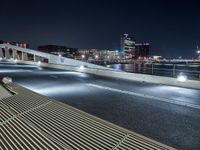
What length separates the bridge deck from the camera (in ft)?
12.5

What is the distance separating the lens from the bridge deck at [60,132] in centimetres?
380

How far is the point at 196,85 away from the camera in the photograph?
1220cm

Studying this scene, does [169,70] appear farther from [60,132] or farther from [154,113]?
[60,132]

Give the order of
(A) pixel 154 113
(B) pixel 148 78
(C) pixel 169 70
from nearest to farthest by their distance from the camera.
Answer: (A) pixel 154 113
(B) pixel 148 78
(C) pixel 169 70

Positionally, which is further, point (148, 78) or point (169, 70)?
point (169, 70)

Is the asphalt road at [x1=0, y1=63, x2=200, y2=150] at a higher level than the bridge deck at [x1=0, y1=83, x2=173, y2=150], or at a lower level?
lower

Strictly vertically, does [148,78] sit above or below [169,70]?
below

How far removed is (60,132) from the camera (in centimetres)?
447

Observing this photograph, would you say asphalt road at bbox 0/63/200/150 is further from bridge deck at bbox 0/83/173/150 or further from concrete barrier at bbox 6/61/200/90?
concrete barrier at bbox 6/61/200/90

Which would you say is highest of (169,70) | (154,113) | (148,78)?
(169,70)

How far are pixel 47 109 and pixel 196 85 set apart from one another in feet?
29.8

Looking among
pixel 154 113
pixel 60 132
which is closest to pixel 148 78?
pixel 154 113

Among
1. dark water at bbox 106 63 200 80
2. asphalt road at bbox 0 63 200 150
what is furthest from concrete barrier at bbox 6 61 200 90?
asphalt road at bbox 0 63 200 150

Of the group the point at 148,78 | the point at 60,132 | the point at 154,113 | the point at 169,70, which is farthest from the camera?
the point at 169,70
